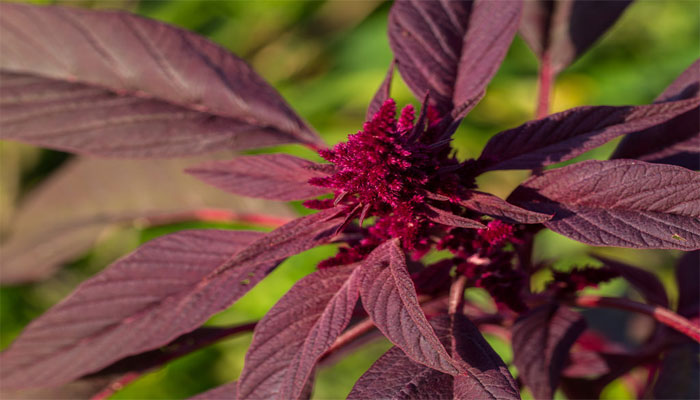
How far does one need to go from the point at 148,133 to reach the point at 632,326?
122 centimetres

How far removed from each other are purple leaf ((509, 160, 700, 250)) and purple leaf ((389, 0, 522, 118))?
166 millimetres

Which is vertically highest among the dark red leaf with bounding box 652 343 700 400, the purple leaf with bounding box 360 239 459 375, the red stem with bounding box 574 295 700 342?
the purple leaf with bounding box 360 239 459 375

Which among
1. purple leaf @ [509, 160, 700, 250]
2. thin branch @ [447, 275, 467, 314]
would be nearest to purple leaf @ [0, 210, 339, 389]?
thin branch @ [447, 275, 467, 314]

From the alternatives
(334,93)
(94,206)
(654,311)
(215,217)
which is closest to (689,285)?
(654,311)

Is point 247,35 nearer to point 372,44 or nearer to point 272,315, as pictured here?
point 372,44

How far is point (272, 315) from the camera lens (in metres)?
0.55

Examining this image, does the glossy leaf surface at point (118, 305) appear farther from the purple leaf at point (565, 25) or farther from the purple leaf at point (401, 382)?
the purple leaf at point (565, 25)

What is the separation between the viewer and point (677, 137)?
67cm

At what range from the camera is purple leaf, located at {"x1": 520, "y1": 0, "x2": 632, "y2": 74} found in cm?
82

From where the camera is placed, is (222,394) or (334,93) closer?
(222,394)

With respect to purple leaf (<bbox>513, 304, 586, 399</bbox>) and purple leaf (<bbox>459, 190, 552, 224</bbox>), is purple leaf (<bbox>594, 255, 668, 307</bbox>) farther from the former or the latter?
purple leaf (<bbox>459, 190, 552, 224</bbox>)

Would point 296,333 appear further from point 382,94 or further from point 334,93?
point 334,93

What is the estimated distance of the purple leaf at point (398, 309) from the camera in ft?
1.46

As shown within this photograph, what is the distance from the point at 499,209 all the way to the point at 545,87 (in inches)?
16.0
